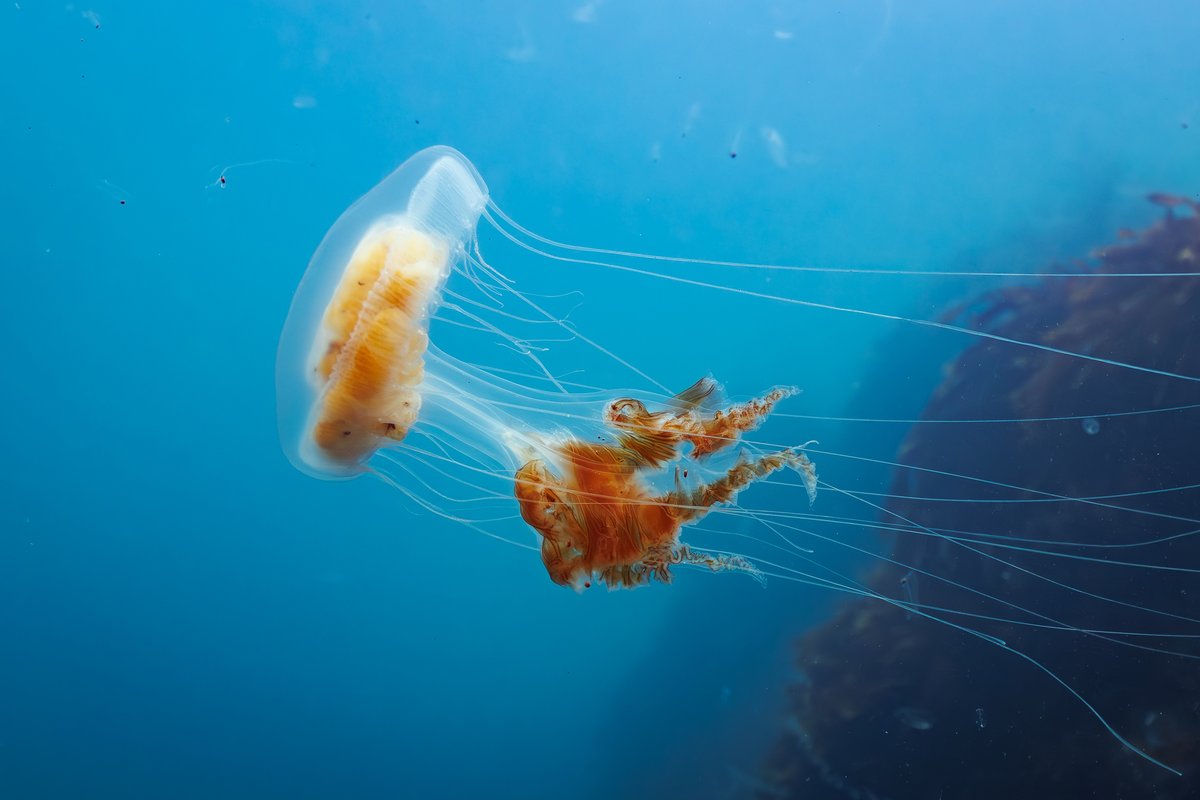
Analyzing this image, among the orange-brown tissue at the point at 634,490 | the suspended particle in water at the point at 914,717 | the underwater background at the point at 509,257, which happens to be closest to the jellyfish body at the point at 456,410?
the orange-brown tissue at the point at 634,490

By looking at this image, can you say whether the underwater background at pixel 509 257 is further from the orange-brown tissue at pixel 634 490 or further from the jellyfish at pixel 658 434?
the orange-brown tissue at pixel 634 490

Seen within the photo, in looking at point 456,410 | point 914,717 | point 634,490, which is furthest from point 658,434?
point 914,717

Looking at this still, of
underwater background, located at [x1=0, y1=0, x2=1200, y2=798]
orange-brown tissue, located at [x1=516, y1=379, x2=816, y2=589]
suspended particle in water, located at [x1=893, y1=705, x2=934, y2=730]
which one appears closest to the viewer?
orange-brown tissue, located at [x1=516, y1=379, x2=816, y2=589]

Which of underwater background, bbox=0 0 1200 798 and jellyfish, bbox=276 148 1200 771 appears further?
underwater background, bbox=0 0 1200 798

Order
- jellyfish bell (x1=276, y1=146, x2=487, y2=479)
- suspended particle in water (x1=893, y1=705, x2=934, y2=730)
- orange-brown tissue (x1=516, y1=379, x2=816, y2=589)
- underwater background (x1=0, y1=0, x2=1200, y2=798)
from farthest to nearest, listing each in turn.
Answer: suspended particle in water (x1=893, y1=705, x2=934, y2=730) → underwater background (x1=0, y1=0, x2=1200, y2=798) → orange-brown tissue (x1=516, y1=379, x2=816, y2=589) → jellyfish bell (x1=276, y1=146, x2=487, y2=479)

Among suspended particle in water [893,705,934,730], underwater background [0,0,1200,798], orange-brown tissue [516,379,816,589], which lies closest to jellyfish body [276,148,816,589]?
orange-brown tissue [516,379,816,589]

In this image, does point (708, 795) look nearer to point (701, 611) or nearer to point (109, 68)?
point (701, 611)

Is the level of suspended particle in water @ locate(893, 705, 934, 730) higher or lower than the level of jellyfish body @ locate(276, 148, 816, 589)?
lower

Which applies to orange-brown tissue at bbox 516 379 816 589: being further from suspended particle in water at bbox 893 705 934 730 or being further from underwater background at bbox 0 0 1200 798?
suspended particle in water at bbox 893 705 934 730
